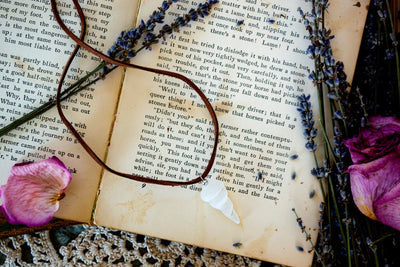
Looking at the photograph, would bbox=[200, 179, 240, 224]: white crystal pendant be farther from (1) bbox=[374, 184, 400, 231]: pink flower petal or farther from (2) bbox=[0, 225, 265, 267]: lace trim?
(1) bbox=[374, 184, 400, 231]: pink flower petal

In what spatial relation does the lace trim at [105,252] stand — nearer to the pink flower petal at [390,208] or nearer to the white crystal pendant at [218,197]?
the white crystal pendant at [218,197]

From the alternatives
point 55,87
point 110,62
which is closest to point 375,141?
point 110,62

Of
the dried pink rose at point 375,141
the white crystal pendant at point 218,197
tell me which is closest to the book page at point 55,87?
the white crystal pendant at point 218,197

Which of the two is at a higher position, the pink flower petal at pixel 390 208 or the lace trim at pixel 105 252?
the pink flower petal at pixel 390 208

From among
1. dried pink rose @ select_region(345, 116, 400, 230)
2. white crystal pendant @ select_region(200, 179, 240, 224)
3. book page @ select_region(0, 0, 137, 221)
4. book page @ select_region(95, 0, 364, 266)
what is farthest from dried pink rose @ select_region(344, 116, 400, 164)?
book page @ select_region(0, 0, 137, 221)

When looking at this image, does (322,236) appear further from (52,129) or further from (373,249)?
(52,129)

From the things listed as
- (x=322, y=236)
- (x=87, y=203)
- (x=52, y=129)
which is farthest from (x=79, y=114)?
(x=322, y=236)

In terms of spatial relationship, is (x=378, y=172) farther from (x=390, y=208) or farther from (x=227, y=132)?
(x=227, y=132)
